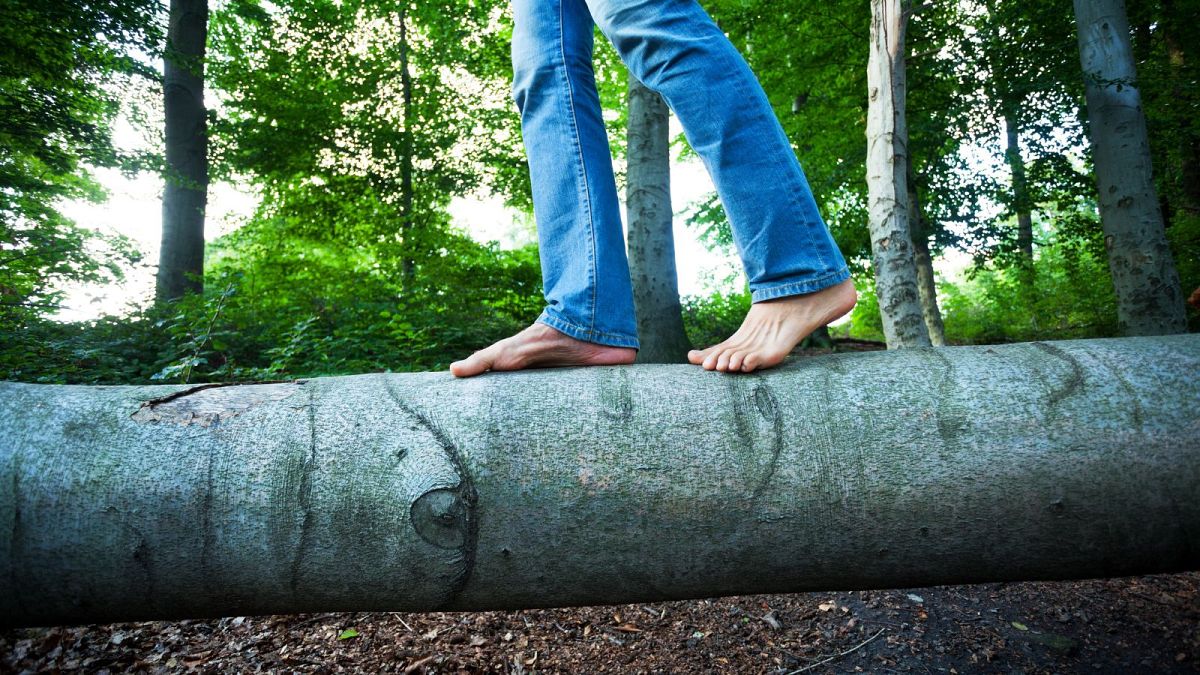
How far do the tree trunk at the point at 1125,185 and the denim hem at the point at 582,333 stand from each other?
541 centimetres

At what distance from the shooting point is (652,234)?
21.3 feet

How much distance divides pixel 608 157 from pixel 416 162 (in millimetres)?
10476

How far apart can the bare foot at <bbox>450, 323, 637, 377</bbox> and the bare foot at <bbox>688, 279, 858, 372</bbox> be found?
226mm

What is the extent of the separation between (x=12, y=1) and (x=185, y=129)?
344 cm

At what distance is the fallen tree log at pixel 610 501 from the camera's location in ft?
3.22

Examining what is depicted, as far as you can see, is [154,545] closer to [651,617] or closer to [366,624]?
[366,624]

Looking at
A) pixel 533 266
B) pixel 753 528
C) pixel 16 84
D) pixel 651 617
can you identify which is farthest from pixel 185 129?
pixel 753 528

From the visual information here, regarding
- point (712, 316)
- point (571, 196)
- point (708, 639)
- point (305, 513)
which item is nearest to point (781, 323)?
point (571, 196)

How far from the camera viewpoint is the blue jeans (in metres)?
1.33

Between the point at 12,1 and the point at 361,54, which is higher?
the point at 361,54

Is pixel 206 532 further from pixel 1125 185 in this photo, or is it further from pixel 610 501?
pixel 1125 185

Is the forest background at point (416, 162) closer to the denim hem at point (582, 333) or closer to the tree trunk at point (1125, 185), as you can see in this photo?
the tree trunk at point (1125, 185)

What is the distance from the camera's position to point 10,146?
196 inches

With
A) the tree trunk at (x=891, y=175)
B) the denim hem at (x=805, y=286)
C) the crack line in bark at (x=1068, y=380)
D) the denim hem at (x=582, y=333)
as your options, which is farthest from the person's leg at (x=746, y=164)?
the tree trunk at (x=891, y=175)
